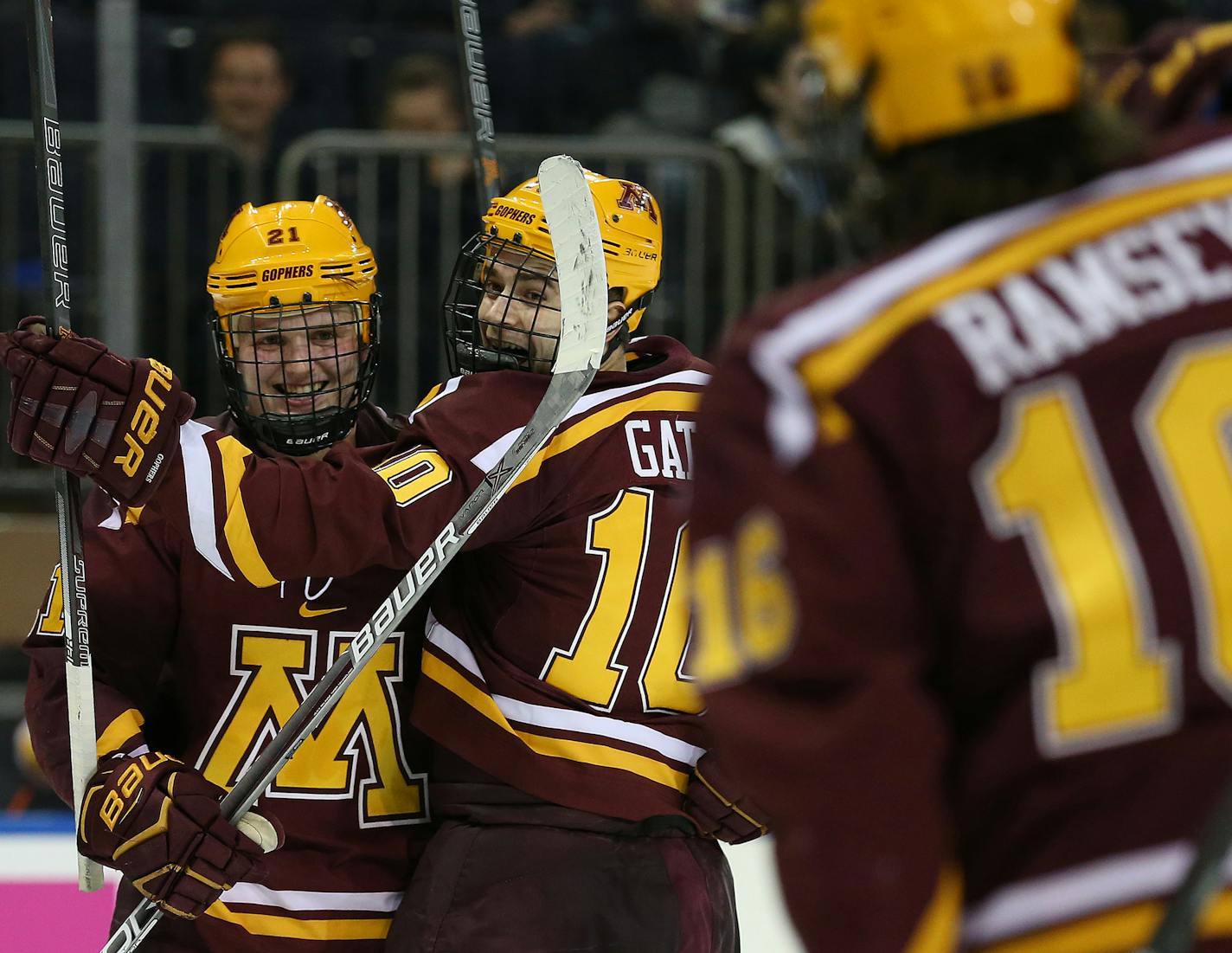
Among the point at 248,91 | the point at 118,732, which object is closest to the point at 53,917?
the point at 118,732

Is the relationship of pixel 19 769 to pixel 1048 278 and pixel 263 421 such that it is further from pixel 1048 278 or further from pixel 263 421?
pixel 1048 278

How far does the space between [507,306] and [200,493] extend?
0.47 metres

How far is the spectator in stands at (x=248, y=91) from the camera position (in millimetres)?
4543

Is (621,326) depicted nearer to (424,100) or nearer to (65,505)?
(65,505)

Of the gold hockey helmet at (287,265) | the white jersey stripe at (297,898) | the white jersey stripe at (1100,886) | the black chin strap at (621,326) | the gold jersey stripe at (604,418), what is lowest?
the white jersey stripe at (297,898)

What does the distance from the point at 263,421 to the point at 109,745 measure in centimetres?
40

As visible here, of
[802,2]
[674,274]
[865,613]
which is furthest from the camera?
[674,274]

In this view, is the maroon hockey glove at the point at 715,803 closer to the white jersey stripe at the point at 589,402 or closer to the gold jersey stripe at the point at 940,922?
the white jersey stripe at the point at 589,402

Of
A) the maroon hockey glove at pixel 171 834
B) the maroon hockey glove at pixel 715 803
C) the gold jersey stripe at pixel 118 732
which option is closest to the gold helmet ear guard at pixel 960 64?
the maroon hockey glove at pixel 715 803

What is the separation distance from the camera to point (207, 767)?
202 cm

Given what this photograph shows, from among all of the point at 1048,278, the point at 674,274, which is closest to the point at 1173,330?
the point at 1048,278

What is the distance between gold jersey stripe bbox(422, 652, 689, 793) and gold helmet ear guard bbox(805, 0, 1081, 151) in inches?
39.1

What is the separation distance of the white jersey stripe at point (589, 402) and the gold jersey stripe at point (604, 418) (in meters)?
0.01

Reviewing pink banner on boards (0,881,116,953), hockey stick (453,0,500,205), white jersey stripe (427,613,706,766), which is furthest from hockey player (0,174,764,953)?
pink banner on boards (0,881,116,953)
